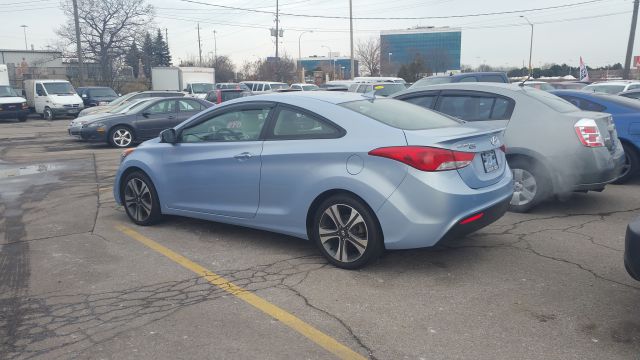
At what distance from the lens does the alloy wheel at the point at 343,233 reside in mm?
4551

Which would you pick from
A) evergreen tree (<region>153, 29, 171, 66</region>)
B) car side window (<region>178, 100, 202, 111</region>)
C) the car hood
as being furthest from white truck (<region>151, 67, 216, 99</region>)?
evergreen tree (<region>153, 29, 171, 66</region>)

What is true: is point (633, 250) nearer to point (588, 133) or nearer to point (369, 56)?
point (588, 133)

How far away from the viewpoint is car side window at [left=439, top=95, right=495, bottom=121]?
689cm

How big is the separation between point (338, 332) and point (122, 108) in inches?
557

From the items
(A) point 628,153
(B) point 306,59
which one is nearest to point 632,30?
(A) point 628,153

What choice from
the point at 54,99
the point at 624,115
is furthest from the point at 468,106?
the point at 54,99

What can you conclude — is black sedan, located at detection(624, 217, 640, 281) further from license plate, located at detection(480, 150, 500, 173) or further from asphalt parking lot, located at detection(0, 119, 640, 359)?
license plate, located at detection(480, 150, 500, 173)

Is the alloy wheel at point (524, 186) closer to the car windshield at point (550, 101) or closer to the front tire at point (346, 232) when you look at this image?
the car windshield at point (550, 101)

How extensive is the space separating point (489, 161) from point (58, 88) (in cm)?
2769

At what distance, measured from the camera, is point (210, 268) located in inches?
192

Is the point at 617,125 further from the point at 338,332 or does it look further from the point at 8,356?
the point at 8,356

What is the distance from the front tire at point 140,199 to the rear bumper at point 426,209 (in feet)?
9.78

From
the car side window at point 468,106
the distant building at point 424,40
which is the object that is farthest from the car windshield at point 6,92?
the distant building at point 424,40

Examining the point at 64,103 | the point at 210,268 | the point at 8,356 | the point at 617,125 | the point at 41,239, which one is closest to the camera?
the point at 8,356
